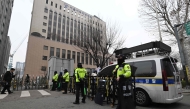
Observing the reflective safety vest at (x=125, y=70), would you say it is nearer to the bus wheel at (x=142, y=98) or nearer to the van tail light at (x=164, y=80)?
the van tail light at (x=164, y=80)

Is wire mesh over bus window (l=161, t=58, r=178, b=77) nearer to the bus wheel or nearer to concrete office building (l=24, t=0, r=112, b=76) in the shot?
the bus wheel

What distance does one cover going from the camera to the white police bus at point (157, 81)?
14.7ft

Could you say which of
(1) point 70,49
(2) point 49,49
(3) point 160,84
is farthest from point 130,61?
(1) point 70,49

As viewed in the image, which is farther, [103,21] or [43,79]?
[103,21]

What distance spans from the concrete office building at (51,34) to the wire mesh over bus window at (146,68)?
26986 mm

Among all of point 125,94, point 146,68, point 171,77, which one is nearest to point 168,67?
point 171,77

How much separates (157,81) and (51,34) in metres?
48.0

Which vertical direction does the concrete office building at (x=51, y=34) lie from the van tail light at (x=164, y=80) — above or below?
above

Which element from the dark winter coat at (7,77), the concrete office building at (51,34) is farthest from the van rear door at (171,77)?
the concrete office building at (51,34)

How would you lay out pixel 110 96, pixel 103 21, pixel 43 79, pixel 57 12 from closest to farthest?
pixel 110 96, pixel 43 79, pixel 103 21, pixel 57 12

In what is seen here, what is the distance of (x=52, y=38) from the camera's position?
47562 mm

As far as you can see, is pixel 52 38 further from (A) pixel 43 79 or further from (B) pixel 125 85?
A: (B) pixel 125 85

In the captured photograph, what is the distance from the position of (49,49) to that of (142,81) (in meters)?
42.3

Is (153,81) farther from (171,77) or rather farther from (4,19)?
(4,19)
